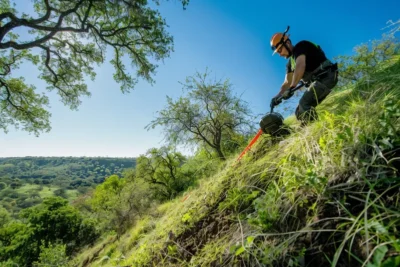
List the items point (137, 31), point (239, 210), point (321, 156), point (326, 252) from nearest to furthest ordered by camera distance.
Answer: point (326, 252)
point (321, 156)
point (239, 210)
point (137, 31)

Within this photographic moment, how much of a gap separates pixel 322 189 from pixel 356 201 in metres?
0.17

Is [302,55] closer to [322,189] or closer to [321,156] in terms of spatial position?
[321,156]

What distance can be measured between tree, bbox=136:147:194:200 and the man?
23997 mm

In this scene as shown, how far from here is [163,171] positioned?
94.9ft

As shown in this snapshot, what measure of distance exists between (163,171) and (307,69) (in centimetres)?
2705

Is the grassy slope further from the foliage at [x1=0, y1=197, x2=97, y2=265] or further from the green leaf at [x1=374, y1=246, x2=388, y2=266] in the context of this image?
the foliage at [x1=0, y1=197, x2=97, y2=265]

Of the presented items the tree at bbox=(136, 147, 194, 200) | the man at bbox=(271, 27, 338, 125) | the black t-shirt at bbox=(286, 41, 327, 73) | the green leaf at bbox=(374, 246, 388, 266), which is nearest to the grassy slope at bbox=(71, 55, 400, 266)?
the green leaf at bbox=(374, 246, 388, 266)

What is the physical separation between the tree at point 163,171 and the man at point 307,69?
78.7 ft

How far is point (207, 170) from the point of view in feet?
12.5

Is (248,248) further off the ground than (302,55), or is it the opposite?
(302,55)


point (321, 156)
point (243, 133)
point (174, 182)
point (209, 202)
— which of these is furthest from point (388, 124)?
point (174, 182)

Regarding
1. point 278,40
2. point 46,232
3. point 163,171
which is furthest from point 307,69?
point 46,232

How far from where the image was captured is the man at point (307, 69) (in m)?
2.98

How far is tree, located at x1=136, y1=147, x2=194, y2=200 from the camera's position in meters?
27.4
